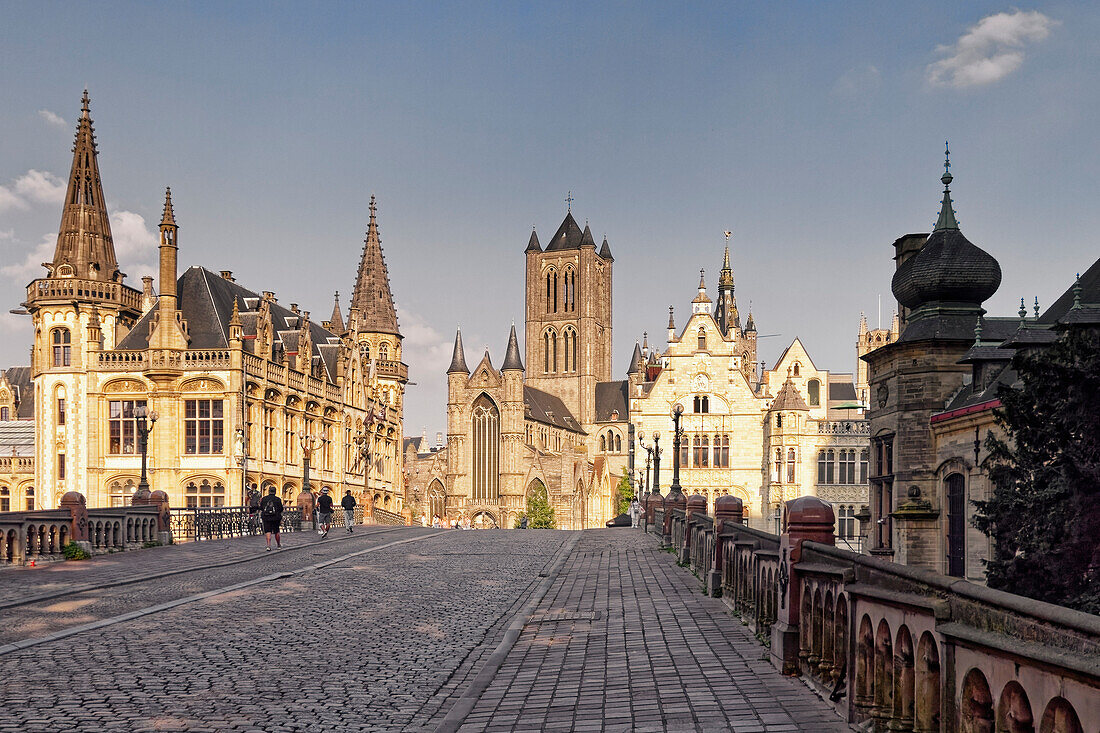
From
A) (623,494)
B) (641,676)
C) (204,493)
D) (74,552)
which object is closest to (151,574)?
(74,552)

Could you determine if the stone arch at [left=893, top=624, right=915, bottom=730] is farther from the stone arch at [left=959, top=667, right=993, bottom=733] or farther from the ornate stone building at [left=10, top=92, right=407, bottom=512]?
the ornate stone building at [left=10, top=92, right=407, bottom=512]

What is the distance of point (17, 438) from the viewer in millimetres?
79938

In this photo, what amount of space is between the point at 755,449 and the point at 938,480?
2009 inches

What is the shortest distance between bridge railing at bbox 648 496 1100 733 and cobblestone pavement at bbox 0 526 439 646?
8.35 metres

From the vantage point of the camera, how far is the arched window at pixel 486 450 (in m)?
103

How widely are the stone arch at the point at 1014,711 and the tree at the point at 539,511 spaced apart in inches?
3707

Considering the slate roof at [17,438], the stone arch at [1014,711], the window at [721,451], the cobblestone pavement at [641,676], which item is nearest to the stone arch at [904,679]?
the cobblestone pavement at [641,676]

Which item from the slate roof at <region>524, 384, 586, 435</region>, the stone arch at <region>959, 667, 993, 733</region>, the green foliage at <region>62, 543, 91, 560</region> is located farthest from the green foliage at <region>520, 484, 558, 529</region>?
the stone arch at <region>959, 667, 993, 733</region>

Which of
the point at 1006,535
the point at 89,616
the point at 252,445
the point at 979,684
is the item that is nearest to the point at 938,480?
the point at 1006,535

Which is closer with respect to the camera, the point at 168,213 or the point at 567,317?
the point at 168,213

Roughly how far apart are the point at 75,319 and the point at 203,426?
1013 cm

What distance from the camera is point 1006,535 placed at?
19.4 meters

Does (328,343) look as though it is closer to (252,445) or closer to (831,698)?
(252,445)

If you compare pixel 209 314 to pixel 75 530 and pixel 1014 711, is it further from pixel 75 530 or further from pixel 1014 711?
pixel 1014 711
